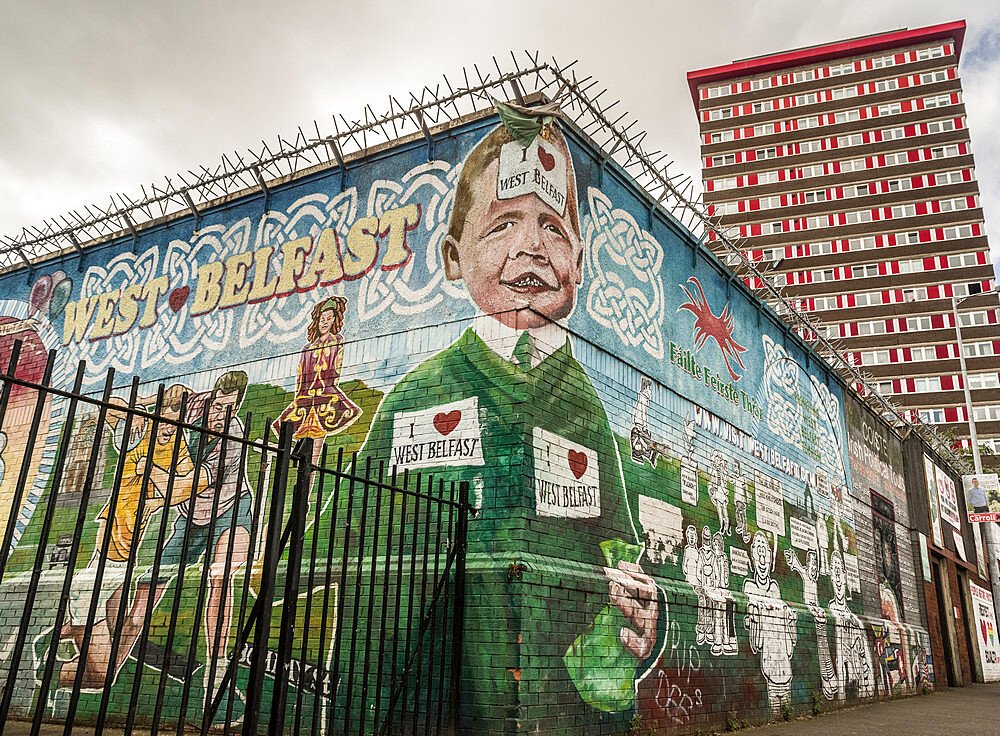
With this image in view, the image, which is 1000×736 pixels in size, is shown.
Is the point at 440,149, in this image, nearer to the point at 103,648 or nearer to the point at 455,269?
the point at 455,269

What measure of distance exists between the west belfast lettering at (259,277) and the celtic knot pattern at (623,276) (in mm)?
2036

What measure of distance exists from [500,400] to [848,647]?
958 cm

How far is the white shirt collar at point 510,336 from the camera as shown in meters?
7.62

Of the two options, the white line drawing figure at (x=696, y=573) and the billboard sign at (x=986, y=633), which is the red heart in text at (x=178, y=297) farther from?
the billboard sign at (x=986, y=633)

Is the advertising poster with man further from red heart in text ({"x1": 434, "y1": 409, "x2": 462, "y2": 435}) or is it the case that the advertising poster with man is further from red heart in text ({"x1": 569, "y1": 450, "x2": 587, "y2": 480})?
red heart in text ({"x1": 434, "y1": 409, "x2": 462, "y2": 435})

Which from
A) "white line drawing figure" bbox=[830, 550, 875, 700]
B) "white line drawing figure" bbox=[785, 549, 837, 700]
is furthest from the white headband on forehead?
"white line drawing figure" bbox=[830, 550, 875, 700]

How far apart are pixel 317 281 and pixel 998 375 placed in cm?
5433

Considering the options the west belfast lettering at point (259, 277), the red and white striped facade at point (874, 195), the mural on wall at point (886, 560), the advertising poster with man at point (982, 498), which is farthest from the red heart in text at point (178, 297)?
the red and white striped facade at point (874, 195)

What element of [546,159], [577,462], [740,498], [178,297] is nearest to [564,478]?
[577,462]

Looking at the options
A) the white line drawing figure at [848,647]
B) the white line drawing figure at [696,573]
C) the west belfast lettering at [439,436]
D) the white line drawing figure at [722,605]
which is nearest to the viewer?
the west belfast lettering at [439,436]

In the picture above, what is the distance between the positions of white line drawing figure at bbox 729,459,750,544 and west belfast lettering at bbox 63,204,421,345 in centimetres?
553

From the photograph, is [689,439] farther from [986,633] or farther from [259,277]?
[986,633]

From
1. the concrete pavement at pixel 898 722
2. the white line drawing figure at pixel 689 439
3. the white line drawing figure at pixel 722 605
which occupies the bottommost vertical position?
the concrete pavement at pixel 898 722

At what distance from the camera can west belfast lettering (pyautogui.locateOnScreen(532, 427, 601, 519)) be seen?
7.32 m
